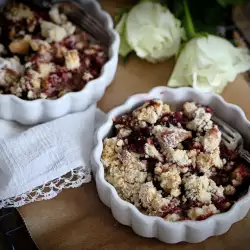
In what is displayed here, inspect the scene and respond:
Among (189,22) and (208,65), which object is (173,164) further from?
(189,22)

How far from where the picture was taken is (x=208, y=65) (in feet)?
4.44

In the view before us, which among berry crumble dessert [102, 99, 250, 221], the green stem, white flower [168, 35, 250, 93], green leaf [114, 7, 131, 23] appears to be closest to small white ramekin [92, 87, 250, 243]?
berry crumble dessert [102, 99, 250, 221]

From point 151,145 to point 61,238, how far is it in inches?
10.8

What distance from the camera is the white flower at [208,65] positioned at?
4.42 feet

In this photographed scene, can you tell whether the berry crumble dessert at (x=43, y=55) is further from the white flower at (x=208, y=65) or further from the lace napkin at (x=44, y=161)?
the white flower at (x=208, y=65)

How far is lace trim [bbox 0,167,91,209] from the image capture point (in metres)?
1.13

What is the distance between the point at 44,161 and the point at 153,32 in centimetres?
48

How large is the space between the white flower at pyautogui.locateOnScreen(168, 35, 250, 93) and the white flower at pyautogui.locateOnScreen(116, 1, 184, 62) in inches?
2.0

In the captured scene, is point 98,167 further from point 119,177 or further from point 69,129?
point 69,129

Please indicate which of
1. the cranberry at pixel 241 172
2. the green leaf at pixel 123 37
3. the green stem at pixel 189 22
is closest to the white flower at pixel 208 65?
the green stem at pixel 189 22

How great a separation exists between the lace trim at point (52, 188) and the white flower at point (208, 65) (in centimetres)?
37

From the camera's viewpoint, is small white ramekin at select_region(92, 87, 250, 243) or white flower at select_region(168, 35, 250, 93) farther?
white flower at select_region(168, 35, 250, 93)

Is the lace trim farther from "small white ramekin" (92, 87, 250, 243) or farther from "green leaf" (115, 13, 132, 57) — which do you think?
"green leaf" (115, 13, 132, 57)

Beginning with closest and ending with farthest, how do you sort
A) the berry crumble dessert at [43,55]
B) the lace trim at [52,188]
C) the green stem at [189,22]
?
the lace trim at [52,188], the berry crumble dessert at [43,55], the green stem at [189,22]
